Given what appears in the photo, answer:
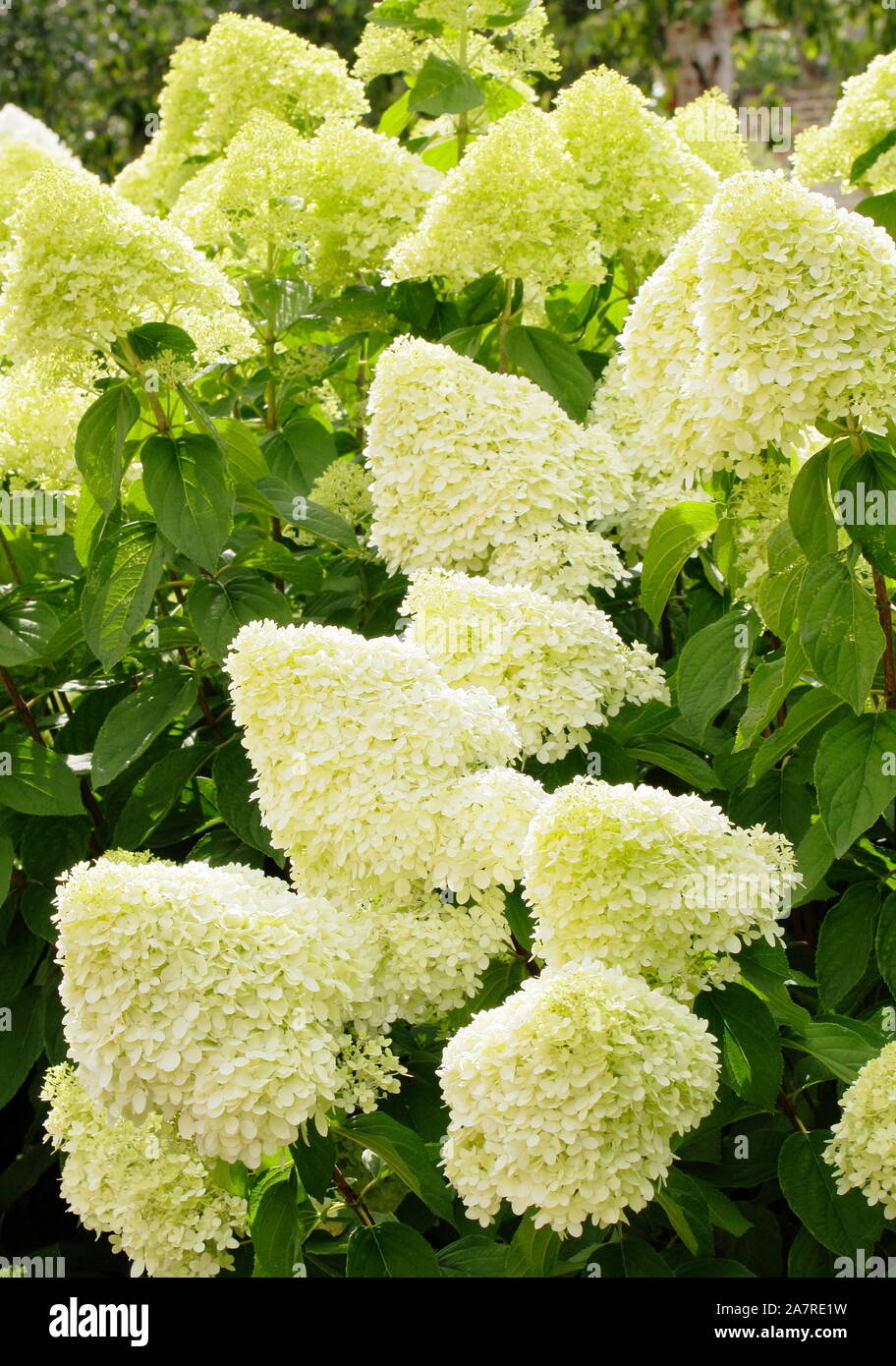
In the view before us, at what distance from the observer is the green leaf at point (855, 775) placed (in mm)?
1874

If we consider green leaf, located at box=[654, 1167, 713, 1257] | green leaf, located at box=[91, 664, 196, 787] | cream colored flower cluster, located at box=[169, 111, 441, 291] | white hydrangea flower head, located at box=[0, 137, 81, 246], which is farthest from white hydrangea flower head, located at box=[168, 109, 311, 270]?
green leaf, located at box=[654, 1167, 713, 1257]

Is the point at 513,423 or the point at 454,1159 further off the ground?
the point at 513,423

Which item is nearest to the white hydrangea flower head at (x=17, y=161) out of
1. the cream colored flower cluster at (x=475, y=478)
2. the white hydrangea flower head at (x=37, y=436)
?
the white hydrangea flower head at (x=37, y=436)

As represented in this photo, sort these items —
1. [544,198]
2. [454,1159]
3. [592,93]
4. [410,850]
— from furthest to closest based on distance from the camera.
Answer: [592,93] < [544,198] < [410,850] < [454,1159]

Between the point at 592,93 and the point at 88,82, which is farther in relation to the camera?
the point at 88,82

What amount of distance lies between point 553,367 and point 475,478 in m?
0.60

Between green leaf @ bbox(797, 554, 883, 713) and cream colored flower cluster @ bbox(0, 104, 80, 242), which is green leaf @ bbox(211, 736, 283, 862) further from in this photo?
cream colored flower cluster @ bbox(0, 104, 80, 242)

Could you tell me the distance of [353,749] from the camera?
1705 millimetres

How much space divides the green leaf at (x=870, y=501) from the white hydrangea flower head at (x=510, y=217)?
1010 millimetres

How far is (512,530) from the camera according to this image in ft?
7.59

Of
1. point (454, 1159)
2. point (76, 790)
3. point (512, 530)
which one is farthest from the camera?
point (76, 790)
